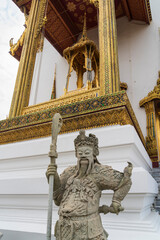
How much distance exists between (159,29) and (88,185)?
360 cm

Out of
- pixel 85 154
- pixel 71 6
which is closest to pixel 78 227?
pixel 85 154

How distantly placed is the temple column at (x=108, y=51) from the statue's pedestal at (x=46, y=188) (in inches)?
19.3

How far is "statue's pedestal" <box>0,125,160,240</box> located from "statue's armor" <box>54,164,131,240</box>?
328 millimetres

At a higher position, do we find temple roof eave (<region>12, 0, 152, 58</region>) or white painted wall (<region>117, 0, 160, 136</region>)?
temple roof eave (<region>12, 0, 152, 58</region>)

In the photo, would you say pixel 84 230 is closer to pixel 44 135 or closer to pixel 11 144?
pixel 44 135

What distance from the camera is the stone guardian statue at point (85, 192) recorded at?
59 centimetres

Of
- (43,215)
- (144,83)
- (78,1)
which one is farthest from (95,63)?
(43,215)

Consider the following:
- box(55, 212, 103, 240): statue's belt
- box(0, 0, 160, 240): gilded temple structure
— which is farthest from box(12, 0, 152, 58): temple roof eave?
box(55, 212, 103, 240): statue's belt

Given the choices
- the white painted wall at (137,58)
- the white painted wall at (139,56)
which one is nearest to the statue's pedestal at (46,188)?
the white painted wall at (137,58)

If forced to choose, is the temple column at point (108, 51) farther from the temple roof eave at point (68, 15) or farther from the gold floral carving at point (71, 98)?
the temple roof eave at point (68, 15)

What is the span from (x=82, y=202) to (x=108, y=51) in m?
1.50

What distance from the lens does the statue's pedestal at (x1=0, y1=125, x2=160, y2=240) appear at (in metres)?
0.91

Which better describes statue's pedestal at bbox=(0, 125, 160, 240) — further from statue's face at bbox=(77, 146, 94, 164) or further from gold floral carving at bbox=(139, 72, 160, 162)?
gold floral carving at bbox=(139, 72, 160, 162)

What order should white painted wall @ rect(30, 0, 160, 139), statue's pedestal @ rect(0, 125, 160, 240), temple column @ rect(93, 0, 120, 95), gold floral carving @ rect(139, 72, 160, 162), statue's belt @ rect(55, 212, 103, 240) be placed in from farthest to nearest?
1. white painted wall @ rect(30, 0, 160, 139)
2. gold floral carving @ rect(139, 72, 160, 162)
3. temple column @ rect(93, 0, 120, 95)
4. statue's pedestal @ rect(0, 125, 160, 240)
5. statue's belt @ rect(55, 212, 103, 240)
